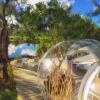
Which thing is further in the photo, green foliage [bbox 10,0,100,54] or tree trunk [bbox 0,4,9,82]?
green foliage [bbox 10,0,100,54]

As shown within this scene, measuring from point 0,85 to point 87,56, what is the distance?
14.2 feet

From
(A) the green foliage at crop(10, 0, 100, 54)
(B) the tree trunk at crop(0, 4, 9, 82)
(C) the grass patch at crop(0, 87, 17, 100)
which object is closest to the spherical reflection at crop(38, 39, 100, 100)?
(C) the grass patch at crop(0, 87, 17, 100)

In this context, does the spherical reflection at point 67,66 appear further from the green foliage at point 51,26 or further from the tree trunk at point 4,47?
the green foliage at point 51,26

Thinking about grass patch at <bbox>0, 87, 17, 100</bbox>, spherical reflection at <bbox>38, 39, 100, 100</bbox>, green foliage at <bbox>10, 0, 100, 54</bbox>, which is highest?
green foliage at <bbox>10, 0, 100, 54</bbox>

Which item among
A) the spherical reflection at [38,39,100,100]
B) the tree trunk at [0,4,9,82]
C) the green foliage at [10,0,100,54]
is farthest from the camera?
the green foliage at [10,0,100,54]

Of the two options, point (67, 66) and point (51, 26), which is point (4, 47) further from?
point (51, 26)

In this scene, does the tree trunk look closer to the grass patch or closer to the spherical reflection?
the grass patch

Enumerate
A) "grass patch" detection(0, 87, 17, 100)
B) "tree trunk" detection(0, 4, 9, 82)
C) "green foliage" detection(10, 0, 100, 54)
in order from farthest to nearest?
"green foliage" detection(10, 0, 100, 54) < "tree trunk" detection(0, 4, 9, 82) < "grass patch" detection(0, 87, 17, 100)

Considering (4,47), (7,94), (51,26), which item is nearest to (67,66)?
(7,94)

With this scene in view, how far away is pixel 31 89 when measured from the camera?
12375mm

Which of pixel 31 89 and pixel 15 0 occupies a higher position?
pixel 15 0

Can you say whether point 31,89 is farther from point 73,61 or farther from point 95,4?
point 95,4

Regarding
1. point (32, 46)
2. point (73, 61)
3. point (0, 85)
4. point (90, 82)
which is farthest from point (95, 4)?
point (32, 46)

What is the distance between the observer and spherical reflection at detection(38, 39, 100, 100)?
21.7 feet
